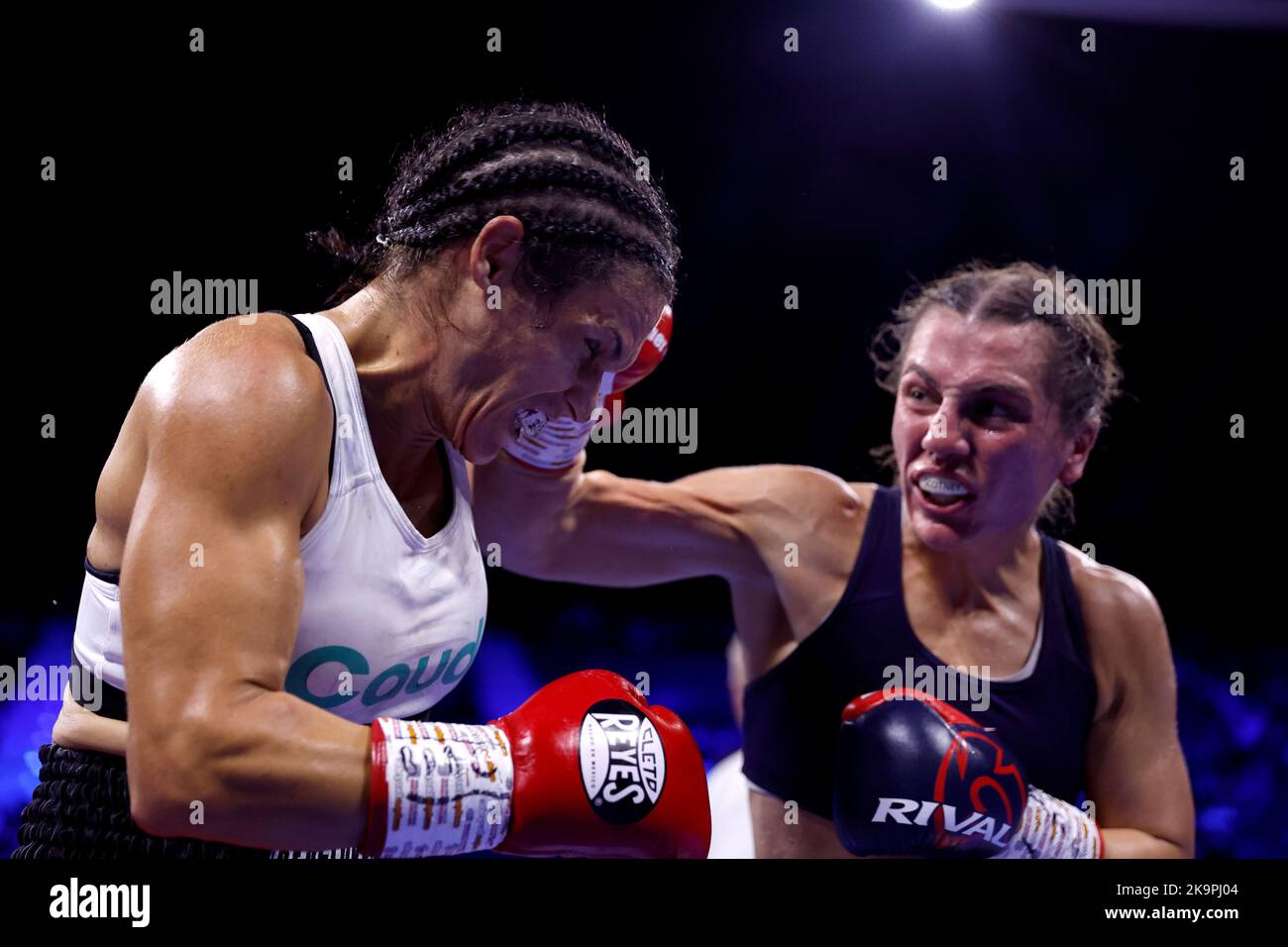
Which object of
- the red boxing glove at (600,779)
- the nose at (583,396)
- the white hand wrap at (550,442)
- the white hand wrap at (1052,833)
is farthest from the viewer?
the white hand wrap at (550,442)

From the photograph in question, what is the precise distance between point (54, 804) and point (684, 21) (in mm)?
2899

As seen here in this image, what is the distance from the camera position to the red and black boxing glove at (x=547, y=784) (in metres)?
1.25

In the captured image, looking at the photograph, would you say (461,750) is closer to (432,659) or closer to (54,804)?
(432,659)

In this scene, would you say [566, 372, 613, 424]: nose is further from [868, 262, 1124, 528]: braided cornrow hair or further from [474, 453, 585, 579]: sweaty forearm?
[868, 262, 1124, 528]: braided cornrow hair

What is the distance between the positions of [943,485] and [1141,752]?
2.25 ft

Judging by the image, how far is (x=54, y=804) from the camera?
58.9 inches

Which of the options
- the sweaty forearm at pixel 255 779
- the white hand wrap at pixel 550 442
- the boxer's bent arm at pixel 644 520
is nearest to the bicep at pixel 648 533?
the boxer's bent arm at pixel 644 520

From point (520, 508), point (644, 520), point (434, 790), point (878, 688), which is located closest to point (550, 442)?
point (520, 508)

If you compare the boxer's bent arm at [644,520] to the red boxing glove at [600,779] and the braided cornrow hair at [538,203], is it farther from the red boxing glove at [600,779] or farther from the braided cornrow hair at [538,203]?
the red boxing glove at [600,779]

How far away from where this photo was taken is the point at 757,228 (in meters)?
3.85

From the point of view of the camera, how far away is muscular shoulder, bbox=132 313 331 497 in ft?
4.08

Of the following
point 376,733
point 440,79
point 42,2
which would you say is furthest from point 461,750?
point 42,2

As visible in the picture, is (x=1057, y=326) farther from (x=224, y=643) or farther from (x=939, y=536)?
(x=224, y=643)

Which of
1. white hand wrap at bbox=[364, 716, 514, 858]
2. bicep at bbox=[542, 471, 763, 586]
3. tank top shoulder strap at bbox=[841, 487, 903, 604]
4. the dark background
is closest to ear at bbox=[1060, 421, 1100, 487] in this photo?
tank top shoulder strap at bbox=[841, 487, 903, 604]
